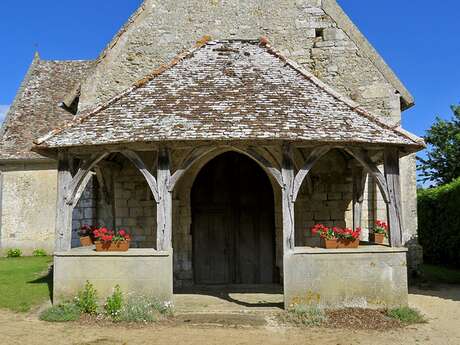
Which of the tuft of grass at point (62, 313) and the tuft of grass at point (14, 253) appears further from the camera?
the tuft of grass at point (14, 253)

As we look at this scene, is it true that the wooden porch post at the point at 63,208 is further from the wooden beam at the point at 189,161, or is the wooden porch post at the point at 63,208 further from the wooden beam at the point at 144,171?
the wooden beam at the point at 189,161

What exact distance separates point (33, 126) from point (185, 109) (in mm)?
10535

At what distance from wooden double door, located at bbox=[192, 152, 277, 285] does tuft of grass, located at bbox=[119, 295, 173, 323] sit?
2765mm

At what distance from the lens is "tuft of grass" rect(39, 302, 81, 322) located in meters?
6.84

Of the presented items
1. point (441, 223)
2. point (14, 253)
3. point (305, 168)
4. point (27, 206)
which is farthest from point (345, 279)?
point (14, 253)

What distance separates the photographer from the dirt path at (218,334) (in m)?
5.84

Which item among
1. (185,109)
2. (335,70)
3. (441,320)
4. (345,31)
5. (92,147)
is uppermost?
(345,31)

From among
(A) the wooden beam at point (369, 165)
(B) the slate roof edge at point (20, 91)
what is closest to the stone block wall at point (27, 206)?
(B) the slate roof edge at point (20, 91)

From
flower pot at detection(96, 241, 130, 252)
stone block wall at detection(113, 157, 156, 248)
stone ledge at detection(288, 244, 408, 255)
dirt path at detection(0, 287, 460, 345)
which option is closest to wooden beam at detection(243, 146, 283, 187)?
stone ledge at detection(288, 244, 408, 255)

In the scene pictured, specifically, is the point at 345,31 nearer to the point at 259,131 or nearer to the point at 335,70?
the point at 335,70

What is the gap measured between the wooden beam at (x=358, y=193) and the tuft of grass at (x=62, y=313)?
5432 mm

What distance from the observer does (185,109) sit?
7680 mm

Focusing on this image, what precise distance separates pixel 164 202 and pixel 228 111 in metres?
1.80

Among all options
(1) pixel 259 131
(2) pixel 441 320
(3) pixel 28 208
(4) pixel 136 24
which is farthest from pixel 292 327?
(3) pixel 28 208
